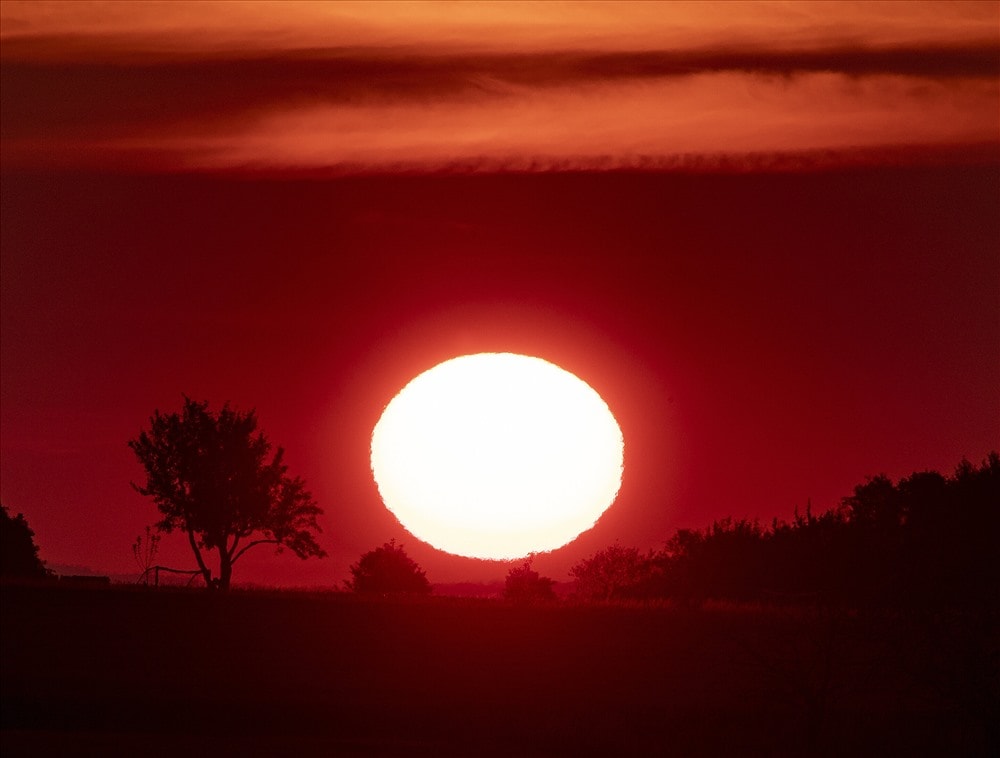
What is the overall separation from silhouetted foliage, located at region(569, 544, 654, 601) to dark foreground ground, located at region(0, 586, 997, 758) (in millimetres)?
50295

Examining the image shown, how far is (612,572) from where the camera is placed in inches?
4744

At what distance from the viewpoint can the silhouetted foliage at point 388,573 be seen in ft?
424

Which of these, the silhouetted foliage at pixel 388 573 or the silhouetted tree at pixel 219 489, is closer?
the silhouetted tree at pixel 219 489

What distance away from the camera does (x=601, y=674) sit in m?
56.3

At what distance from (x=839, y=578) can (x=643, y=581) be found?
222 ft

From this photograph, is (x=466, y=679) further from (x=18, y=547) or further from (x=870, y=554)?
(x=18, y=547)

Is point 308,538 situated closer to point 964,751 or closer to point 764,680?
point 764,680

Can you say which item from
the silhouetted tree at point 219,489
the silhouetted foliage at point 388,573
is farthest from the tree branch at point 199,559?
the silhouetted foliage at point 388,573

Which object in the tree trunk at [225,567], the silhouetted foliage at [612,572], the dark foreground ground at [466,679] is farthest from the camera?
the silhouetted foliage at [612,572]

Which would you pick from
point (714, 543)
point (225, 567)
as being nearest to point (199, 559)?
point (225, 567)

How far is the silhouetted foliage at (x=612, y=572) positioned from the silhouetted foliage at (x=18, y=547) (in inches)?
1507

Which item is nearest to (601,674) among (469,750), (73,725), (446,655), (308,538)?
(446,655)

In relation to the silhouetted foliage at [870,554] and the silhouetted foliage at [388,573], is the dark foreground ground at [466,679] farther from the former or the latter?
the silhouetted foliage at [388,573]

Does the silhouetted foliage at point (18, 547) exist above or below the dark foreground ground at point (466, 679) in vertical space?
above
